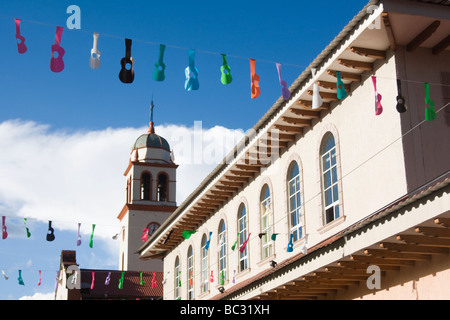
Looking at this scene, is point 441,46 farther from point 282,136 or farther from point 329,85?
point 282,136

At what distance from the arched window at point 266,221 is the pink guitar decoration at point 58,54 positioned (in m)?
9.14

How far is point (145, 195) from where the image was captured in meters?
47.6

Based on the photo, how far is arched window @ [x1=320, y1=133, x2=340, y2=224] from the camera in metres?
15.3

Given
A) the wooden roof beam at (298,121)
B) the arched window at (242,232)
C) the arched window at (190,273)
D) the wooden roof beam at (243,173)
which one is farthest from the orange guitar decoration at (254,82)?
the arched window at (190,273)

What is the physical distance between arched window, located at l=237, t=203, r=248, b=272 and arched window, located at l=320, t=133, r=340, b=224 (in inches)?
204

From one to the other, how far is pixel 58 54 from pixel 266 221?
9.65 meters

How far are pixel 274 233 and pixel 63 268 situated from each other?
97.4 ft

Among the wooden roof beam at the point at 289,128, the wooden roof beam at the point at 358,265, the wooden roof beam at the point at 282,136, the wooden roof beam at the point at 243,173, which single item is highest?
the wooden roof beam at the point at 289,128

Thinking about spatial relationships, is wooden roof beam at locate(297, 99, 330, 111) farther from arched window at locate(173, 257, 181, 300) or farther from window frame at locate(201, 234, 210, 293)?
arched window at locate(173, 257, 181, 300)

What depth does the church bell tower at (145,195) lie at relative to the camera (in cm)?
4550

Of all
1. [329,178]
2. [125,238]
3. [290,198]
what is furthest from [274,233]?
[125,238]

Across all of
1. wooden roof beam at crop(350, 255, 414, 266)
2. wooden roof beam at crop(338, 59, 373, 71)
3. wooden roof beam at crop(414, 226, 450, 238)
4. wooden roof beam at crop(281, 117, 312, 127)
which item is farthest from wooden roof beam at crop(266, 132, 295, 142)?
wooden roof beam at crop(414, 226, 450, 238)

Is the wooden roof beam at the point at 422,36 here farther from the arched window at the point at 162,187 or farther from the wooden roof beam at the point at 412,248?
the arched window at the point at 162,187

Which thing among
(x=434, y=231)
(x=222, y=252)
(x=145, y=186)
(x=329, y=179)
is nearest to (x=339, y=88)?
(x=329, y=179)
